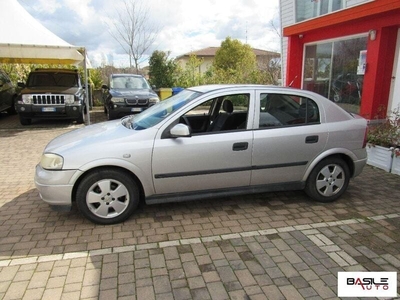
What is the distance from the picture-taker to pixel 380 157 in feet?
18.9

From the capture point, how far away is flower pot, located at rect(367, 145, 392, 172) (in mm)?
5551

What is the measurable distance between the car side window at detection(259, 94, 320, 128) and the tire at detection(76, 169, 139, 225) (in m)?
1.76

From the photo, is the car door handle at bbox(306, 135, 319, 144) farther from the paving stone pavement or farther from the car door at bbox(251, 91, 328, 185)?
the paving stone pavement

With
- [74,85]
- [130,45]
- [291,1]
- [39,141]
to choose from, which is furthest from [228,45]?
[39,141]

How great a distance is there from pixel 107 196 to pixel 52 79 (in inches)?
328

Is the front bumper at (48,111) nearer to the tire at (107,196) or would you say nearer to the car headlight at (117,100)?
the car headlight at (117,100)

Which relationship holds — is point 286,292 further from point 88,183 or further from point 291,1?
point 291,1

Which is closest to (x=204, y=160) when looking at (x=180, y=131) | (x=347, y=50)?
(x=180, y=131)

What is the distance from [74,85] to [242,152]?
8.40 m

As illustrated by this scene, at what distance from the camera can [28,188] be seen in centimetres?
471

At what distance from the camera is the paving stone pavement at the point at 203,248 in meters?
2.56

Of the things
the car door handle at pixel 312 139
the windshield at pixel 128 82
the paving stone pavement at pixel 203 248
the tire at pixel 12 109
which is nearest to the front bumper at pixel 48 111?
the windshield at pixel 128 82

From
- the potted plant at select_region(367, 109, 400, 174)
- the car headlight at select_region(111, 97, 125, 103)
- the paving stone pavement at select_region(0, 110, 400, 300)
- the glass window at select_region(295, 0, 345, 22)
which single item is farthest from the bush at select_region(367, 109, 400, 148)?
the car headlight at select_region(111, 97, 125, 103)

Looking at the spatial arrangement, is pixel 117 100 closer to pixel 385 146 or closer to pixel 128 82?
pixel 128 82
